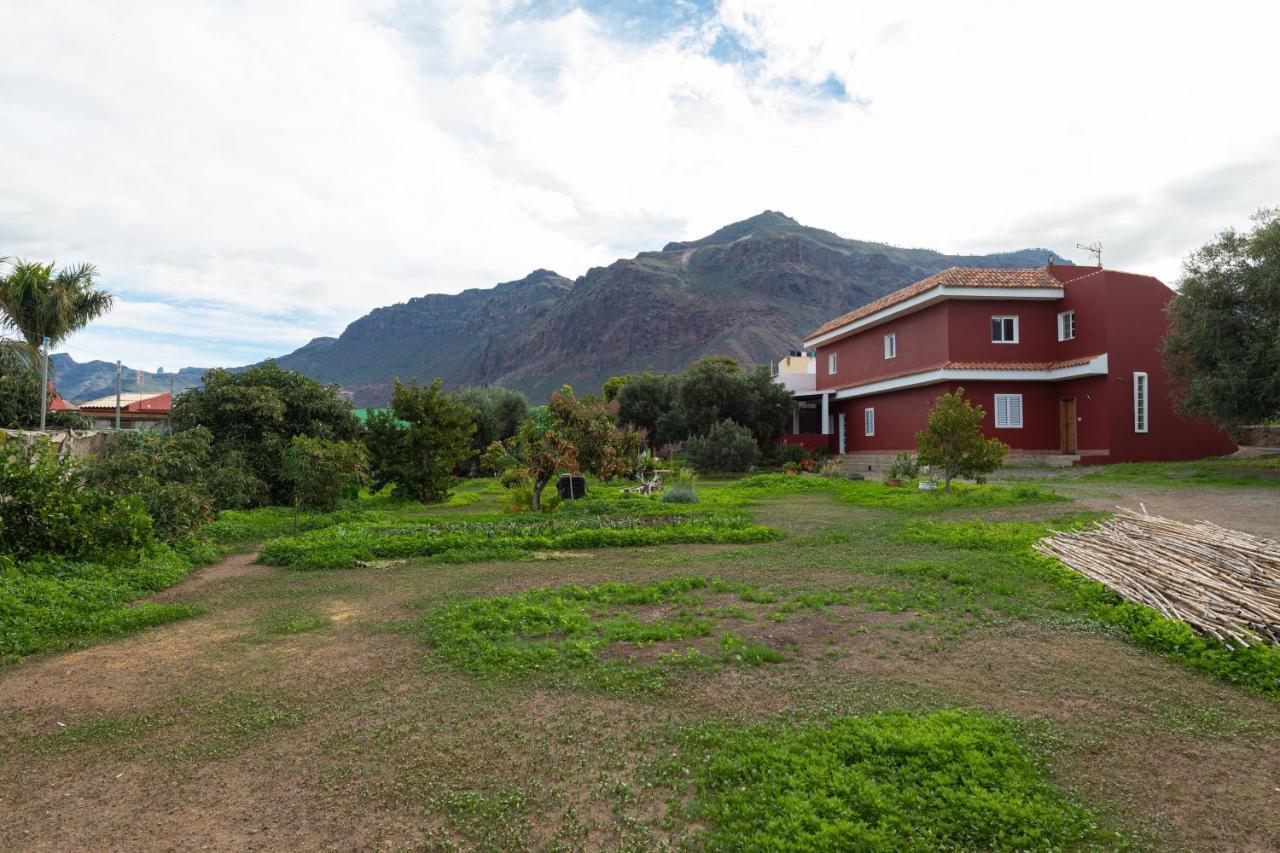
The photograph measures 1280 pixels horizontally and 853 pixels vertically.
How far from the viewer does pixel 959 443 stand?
15797 millimetres

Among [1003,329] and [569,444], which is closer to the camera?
[569,444]

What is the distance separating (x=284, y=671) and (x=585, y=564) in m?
4.63

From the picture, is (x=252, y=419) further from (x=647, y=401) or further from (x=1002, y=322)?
(x=1002, y=322)

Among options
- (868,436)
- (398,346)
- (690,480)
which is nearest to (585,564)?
(690,480)

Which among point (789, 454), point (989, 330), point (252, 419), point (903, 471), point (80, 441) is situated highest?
point (989, 330)

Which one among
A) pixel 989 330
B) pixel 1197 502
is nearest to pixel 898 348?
pixel 989 330

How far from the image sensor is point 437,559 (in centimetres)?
1009

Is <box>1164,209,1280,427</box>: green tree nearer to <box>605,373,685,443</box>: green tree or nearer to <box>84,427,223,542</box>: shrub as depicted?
<box>605,373,685,443</box>: green tree

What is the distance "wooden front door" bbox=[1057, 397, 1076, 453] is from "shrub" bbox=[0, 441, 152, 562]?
26.3 metres

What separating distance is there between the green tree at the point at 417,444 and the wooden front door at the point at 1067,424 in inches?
817

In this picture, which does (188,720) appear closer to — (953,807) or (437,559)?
(953,807)

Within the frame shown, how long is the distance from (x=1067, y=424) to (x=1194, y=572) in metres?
20.7

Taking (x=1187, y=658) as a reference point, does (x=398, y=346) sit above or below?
above

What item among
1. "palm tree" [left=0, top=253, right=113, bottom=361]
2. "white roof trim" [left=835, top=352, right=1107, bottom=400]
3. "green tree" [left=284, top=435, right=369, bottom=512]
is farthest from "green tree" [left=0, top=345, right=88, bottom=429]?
"white roof trim" [left=835, top=352, right=1107, bottom=400]
